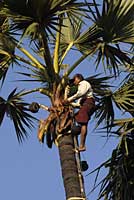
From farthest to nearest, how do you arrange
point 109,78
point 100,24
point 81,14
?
point 109,78, point 100,24, point 81,14

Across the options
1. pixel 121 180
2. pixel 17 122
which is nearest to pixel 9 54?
pixel 17 122

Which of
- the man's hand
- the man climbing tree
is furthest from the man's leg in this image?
the man's hand

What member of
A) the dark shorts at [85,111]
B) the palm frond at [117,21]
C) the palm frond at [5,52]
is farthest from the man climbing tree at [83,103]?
the palm frond at [5,52]

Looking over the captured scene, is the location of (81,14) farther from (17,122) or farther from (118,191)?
(118,191)

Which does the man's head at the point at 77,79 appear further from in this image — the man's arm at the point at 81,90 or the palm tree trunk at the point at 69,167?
the palm tree trunk at the point at 69,167

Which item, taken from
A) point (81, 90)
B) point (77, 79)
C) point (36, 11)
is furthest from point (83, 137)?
point (36, 11)

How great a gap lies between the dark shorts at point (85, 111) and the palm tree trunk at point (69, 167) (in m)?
0.42

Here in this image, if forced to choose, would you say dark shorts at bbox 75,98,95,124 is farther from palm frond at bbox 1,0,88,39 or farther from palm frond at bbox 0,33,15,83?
palm frond at bbox 0,33,15,83

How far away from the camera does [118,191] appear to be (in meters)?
9.87

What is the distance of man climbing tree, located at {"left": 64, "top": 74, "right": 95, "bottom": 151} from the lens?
7.96 metres

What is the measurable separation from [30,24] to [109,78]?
2.05 meters

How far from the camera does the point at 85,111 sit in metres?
8.20

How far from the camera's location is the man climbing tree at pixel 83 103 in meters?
7.96

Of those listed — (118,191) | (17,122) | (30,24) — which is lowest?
(118,191)
